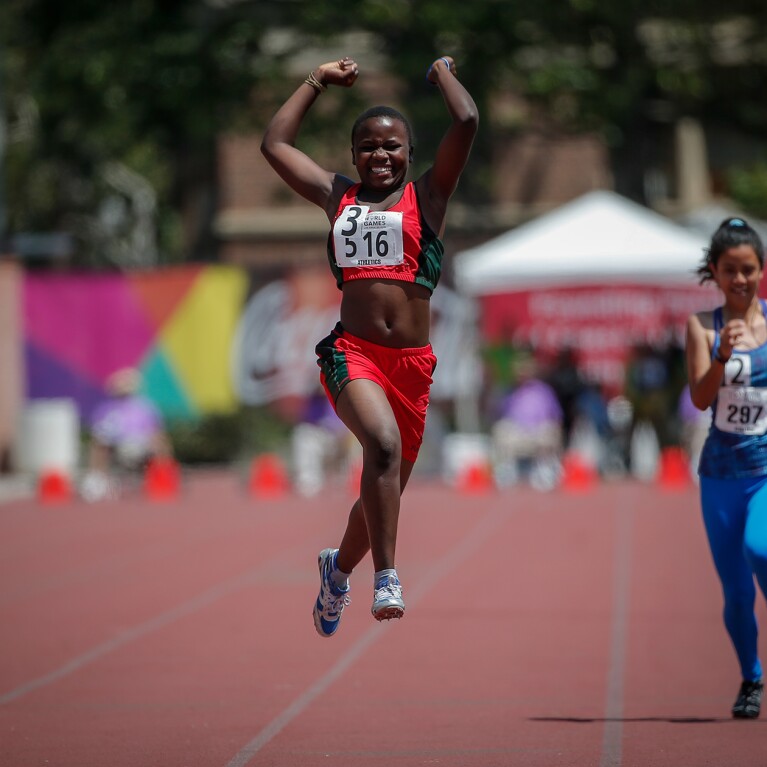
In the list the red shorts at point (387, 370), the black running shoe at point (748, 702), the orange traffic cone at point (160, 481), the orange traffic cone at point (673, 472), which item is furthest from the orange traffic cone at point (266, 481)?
the red shorts at point (387, 370)

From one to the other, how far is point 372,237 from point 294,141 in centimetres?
64

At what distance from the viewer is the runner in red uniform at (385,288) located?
6176 mm

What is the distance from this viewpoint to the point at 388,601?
19.5ft

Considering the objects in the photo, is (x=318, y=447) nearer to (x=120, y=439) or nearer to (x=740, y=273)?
(x=120, y=439)

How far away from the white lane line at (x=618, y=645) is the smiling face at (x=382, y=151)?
2282 mm

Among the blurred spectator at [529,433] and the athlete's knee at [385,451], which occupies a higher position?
the athlete's knee at [385,451]

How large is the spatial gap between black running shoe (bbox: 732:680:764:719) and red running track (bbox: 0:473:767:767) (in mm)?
81

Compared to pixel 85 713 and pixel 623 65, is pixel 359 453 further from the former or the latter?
pixel 85 713

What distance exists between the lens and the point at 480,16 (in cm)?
3008

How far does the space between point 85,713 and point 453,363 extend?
1578cm

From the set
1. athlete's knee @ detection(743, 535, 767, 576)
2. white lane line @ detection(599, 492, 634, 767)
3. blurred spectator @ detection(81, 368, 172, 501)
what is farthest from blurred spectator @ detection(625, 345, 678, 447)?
athlete's knee @ detection(743, 535, 767, 576)

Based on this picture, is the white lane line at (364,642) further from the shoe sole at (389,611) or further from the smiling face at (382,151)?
the smiling face at (382,151)

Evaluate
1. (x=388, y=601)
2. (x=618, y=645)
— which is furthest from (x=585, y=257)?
(x=388, y=601)

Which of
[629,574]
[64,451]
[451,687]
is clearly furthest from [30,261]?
[451,687]
